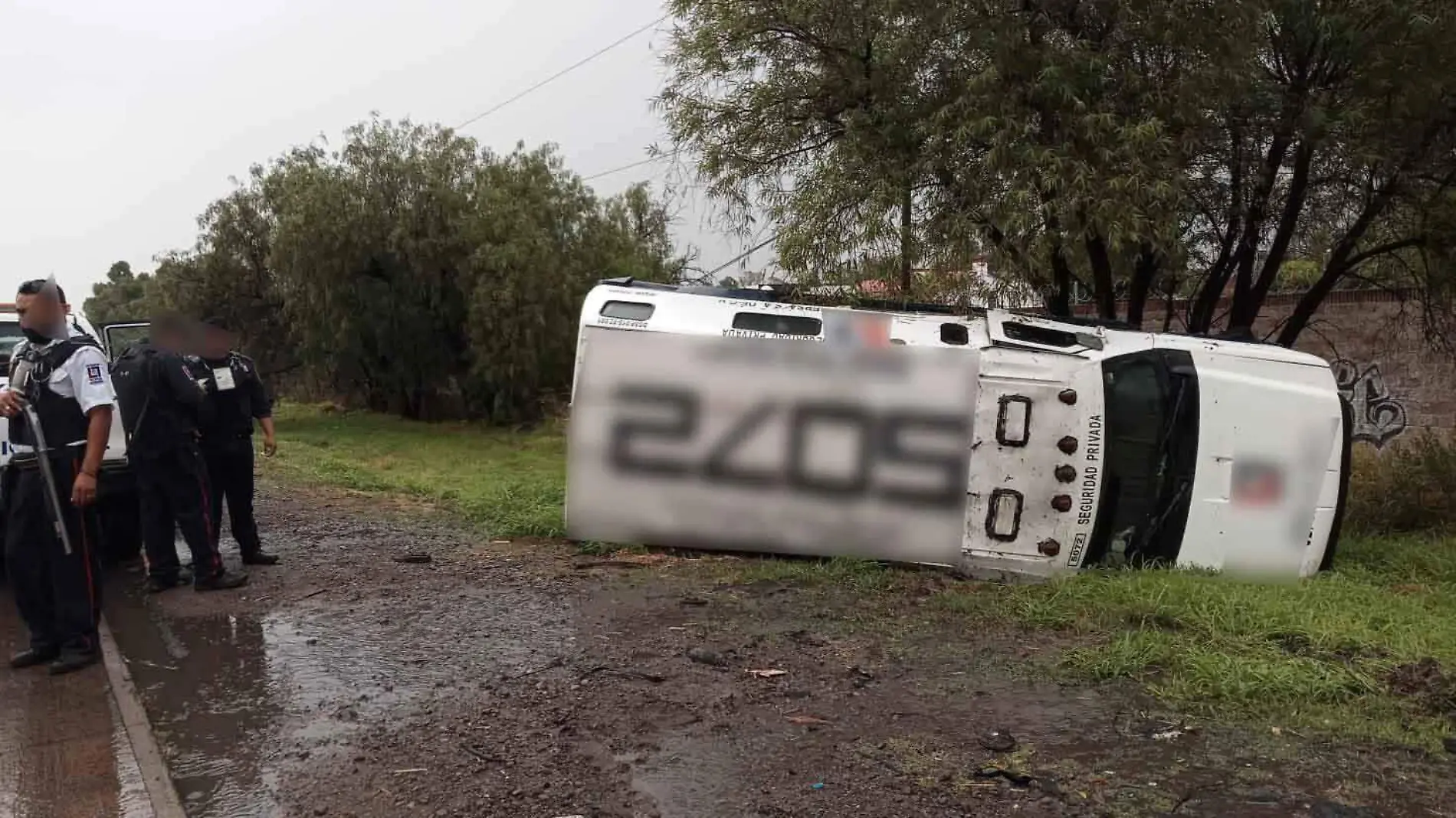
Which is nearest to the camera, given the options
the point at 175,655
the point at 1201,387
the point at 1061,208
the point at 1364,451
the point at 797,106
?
the point at 175,655

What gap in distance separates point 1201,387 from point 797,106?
4.18 m

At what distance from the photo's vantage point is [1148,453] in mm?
6320

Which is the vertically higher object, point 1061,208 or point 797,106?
point 797,106

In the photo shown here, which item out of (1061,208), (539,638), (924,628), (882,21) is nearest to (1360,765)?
(924,628)

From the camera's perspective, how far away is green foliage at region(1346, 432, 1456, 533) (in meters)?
8.57

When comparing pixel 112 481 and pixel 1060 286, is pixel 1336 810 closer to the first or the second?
pixel 1060 286

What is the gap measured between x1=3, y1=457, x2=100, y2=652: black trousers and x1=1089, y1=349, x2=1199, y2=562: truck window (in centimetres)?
575

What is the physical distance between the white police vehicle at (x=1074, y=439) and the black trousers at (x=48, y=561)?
9.80 ft

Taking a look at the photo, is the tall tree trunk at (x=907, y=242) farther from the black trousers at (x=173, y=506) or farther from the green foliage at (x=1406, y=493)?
the black trousers at (x=173, y=506)

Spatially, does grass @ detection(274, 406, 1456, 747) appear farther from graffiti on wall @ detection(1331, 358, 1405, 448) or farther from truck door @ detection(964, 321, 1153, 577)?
graffiti on wall @ detection(1331, 358, 1405, 448)

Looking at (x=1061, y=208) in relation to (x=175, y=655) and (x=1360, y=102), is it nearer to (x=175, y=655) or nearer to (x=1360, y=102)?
(x=1360, y=102)

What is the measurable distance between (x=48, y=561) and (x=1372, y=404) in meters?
14.7

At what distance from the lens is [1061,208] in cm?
702

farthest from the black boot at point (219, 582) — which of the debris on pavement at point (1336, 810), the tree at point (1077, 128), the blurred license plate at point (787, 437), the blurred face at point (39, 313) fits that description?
the debris on pavement at point (1336, 810)
